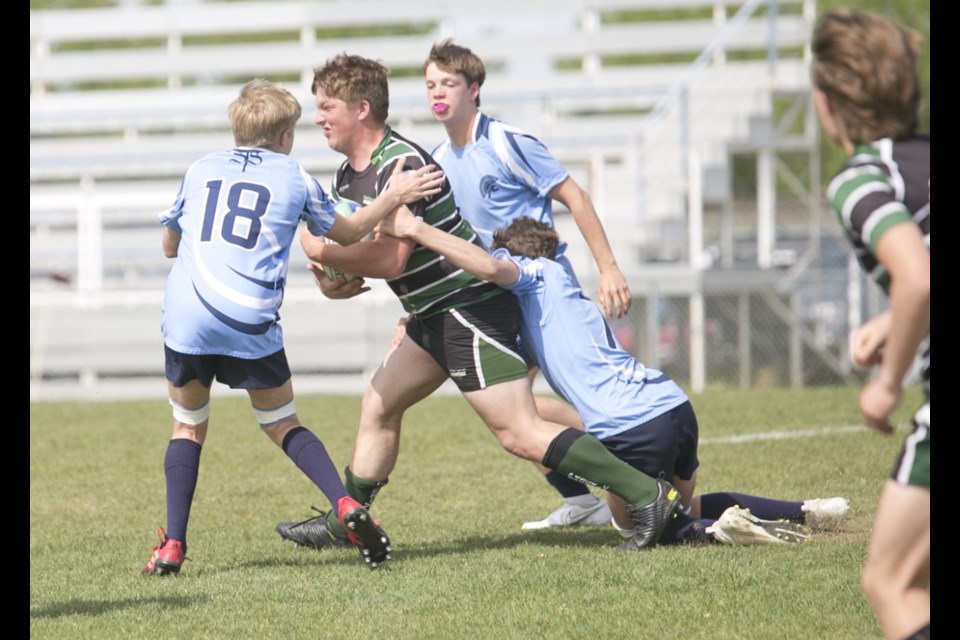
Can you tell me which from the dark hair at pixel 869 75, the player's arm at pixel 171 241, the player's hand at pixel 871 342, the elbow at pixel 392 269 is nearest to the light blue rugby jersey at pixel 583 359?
the elbow at pixel 392 269

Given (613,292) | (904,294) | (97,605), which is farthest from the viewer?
(613,292)

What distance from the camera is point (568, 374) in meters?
5.39

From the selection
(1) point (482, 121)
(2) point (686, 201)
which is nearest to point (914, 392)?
(2) point (686, 201)

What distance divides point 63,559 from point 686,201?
11488mm

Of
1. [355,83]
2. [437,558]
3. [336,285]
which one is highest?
[355,83]

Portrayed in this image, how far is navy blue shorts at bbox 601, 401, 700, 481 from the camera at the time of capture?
5.28 metres

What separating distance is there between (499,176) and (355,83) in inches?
38.6

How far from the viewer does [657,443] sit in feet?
17.3

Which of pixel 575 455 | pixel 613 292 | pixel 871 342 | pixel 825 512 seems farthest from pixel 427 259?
pixel 871 342

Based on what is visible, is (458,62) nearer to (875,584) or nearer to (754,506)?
(754,506)

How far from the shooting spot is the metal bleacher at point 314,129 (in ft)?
47.2

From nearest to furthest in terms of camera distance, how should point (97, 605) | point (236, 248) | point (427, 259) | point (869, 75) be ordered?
point (869, 75), point (97, 605), point (236, 248), point (427, 259)

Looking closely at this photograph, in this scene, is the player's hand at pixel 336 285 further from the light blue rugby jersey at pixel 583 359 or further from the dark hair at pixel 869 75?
the dark hair at pixel 869 75

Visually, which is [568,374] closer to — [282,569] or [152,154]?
[282,569]
